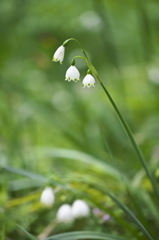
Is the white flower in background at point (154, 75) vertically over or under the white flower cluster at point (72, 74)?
over

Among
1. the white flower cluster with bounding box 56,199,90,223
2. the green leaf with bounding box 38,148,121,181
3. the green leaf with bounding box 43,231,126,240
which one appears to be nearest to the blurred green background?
the green leaf with bounding box 38,148,121,181

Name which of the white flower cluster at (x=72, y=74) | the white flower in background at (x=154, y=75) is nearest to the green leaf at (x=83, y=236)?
the white flower cluster at (x=72, y=74)

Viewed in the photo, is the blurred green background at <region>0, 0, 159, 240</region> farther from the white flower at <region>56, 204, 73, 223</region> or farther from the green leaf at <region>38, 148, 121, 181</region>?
the white flower at <region>56, 204, 73, 223</region>

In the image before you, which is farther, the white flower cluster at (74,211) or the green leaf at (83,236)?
the white flower cluster at (74,211)

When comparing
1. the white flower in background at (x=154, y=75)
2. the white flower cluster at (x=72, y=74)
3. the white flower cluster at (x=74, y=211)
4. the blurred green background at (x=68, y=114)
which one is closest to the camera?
the white flower cluster at (x=72, y=74)

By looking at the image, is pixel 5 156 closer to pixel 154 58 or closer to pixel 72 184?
pixel 72 184

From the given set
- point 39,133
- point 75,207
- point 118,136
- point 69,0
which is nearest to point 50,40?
point 69,0

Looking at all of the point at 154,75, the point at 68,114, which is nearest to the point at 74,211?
the point at 154,75

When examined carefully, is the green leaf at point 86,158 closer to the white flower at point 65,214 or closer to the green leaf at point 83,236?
the white flower at point 65,214
